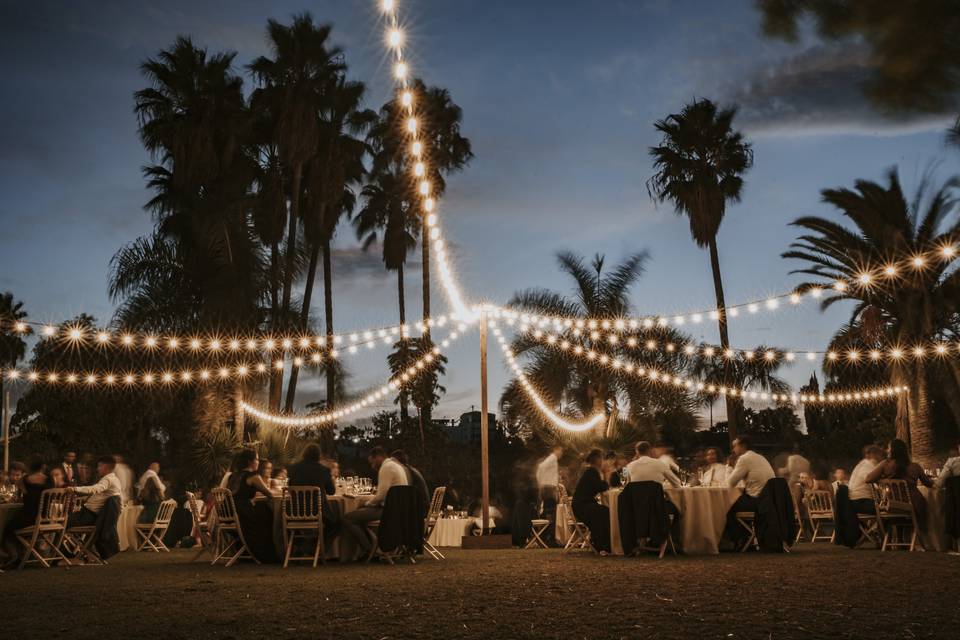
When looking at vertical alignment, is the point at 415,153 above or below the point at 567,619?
above

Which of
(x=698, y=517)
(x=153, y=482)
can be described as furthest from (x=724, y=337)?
(x=153, y=482)

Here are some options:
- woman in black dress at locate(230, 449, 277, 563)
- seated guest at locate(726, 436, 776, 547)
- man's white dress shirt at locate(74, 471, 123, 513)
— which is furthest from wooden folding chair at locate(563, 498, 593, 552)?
man's white dress shirt at locate(74, 471, 123, 513)

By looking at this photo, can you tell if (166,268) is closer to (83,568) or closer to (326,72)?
(326,72)

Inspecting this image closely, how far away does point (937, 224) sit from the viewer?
17.5 metres

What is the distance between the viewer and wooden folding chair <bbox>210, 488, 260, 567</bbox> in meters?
9.45

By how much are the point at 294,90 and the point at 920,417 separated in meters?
15.8

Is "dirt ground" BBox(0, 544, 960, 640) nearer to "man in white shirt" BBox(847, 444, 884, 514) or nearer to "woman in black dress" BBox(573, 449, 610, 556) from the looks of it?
"woman in black dress" BBox(573, 449, 610, 556)

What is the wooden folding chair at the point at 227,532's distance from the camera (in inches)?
372

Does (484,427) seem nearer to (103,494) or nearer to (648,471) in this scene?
(648,471)

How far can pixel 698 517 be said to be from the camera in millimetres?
9977

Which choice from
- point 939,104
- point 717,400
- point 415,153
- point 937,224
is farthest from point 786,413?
point 939,104

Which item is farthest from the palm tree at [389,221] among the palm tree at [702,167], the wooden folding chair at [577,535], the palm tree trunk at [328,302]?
the wooden folding chair at [577,535]

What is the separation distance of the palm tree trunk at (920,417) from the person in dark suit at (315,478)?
13.0 metres

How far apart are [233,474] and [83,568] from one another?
1.78 meters
